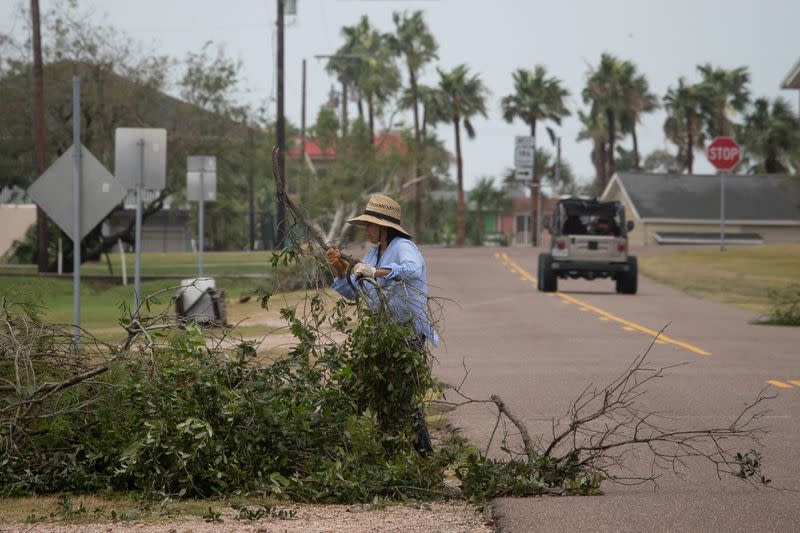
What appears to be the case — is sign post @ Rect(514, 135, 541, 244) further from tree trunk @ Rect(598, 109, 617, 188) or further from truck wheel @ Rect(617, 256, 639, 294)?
truck wheel @ Rect(617, 256, 639, 294)

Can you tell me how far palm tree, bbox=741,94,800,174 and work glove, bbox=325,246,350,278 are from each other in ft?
220

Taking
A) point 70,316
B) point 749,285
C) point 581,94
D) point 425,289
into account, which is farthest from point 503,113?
point 425,289

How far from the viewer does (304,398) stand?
323 inches

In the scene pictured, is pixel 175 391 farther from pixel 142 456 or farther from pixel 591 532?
pixel 591 532

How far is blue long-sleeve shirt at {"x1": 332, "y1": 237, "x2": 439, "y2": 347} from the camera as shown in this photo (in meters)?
8.38

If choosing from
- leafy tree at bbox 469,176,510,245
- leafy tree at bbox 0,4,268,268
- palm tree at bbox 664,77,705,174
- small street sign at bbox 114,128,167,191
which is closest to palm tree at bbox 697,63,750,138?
palm tree at bbox 664,77,705,174

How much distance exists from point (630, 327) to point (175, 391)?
15.8 metres

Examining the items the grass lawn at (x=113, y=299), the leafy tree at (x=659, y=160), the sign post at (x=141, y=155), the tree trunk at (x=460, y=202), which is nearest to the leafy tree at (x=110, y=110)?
the grass lawn at (x=113, y=299)

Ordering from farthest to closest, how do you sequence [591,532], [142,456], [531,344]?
[531,344] < [142,456] < [591,532]

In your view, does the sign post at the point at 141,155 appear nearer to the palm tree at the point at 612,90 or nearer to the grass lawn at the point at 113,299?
the grass lawn at the point at 113,299

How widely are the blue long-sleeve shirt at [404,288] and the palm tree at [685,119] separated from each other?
85140 mm

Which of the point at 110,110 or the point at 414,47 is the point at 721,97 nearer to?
the point at 414,47

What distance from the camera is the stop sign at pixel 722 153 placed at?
2579 inches

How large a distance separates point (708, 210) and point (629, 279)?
43445mm
